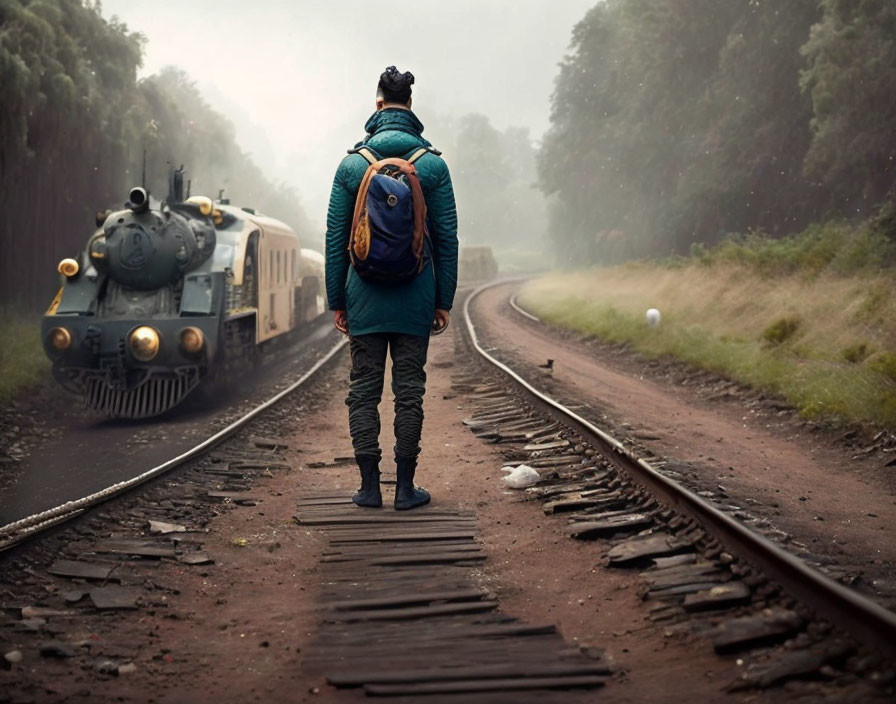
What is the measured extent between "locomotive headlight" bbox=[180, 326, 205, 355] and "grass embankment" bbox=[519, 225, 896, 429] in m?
6.84

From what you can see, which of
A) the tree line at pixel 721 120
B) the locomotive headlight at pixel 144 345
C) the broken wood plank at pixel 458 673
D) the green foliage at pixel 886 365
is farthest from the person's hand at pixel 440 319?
the tree line at pixel 721 120

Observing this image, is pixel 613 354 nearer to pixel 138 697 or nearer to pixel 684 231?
pixel 138 697

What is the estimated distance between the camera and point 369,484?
19.3ft

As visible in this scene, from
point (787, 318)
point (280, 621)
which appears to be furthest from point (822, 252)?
point (280, 621)

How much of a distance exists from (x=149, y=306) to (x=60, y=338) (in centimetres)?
117

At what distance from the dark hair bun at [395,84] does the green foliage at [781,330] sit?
9387 mm

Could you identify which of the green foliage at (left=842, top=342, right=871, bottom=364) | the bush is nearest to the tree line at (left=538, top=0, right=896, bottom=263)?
the bush

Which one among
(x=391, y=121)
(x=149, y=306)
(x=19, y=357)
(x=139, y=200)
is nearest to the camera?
(x=391, y=121)

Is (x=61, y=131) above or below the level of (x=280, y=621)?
above

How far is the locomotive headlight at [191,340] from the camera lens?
11078 mm

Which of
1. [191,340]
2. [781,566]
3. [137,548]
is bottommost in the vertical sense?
[137,548]

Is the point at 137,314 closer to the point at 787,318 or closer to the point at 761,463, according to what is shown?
the point at 761,463

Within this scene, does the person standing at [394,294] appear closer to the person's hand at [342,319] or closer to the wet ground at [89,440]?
the person's hand at [342,319]

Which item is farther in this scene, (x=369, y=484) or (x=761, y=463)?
(x=761, y=463)
